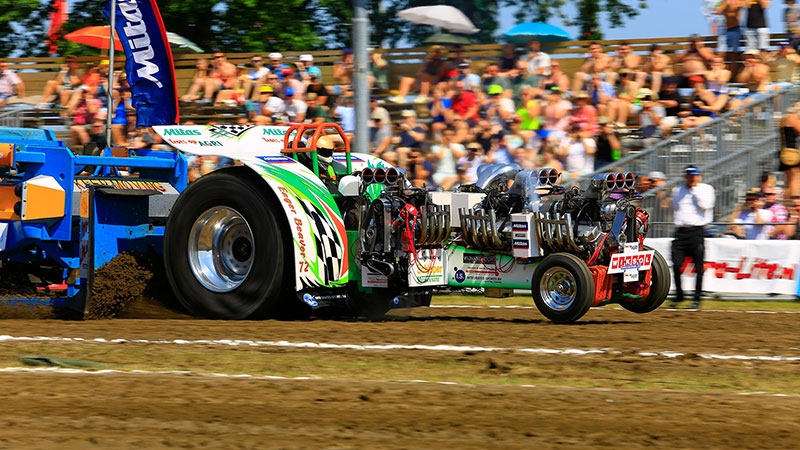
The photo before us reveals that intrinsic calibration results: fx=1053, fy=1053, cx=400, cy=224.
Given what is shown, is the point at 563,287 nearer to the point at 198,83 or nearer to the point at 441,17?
the point at 441,17

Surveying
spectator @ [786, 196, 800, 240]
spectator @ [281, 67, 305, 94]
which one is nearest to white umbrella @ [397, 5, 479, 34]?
spectator @ [281, 67, 305, 94]

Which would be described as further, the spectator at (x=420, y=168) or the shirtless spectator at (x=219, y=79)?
the shirtless spectator at (x=219, y=79)

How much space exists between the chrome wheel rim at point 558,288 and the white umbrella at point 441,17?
9906 mm

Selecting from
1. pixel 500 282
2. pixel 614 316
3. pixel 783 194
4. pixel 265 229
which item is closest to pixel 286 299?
pixel 265 229

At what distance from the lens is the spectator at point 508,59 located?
597 inches

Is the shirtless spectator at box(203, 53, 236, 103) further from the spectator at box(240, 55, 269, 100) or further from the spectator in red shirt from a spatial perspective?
the spectator in red shirt

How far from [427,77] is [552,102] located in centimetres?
248

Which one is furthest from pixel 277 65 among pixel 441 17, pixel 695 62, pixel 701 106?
pixel 701 106

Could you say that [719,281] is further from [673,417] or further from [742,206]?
[673,417]

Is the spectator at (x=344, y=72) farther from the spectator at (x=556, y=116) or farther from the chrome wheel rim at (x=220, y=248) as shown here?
the chrome wheel rim at (x=220, y=248)

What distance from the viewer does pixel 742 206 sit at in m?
13.0

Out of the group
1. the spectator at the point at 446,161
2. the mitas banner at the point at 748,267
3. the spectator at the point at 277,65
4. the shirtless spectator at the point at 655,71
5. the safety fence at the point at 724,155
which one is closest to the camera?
the mitas banner at the point at 748,267

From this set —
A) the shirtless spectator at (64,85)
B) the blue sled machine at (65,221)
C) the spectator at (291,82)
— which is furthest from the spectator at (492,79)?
the shirtless spectator at (64,85)

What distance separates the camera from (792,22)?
1490 centimetres
